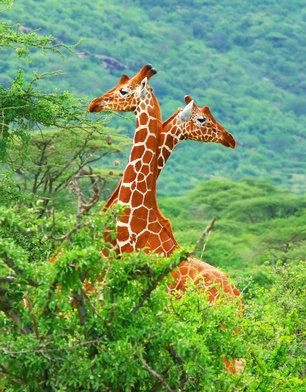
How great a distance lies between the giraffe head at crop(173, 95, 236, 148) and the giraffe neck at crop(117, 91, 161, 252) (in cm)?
32

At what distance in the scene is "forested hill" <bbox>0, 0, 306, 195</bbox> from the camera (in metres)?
75.0

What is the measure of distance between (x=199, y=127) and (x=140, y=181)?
3.28 ft

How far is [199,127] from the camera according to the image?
9953 millimetres

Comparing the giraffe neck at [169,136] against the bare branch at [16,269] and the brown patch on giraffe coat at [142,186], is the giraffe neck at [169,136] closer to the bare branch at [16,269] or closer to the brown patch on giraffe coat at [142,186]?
the brown patch on giraffe coat at [142,186]

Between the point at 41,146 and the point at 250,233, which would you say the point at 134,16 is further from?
the point at 41,146

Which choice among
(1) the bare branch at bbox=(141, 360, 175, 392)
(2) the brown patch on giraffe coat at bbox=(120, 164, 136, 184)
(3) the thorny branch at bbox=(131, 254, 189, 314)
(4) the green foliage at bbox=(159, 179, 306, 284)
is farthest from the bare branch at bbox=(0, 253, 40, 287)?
(4) the green foliage at bbox=(159, 179, 306, 284)

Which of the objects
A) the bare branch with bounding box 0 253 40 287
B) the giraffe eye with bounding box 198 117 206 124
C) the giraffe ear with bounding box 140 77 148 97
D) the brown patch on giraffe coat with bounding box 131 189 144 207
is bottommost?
the bare branch with bounding box 0 253 40 287

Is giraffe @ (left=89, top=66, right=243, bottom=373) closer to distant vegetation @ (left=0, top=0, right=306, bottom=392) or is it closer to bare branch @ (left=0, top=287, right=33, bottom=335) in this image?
distant vegetation @ (left=0, top=0, right=306, bottom=392)

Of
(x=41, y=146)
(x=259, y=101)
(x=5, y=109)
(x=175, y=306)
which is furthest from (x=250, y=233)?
(x=259, y=101)

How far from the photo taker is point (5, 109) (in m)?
11.9

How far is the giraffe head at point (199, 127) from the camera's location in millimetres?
9898

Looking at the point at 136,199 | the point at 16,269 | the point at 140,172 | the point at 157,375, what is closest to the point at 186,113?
the point at 140,172

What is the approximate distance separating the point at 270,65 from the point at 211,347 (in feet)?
292

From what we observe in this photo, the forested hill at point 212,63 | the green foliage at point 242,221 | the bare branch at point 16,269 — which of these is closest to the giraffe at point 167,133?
the bare branch at point 16,269
